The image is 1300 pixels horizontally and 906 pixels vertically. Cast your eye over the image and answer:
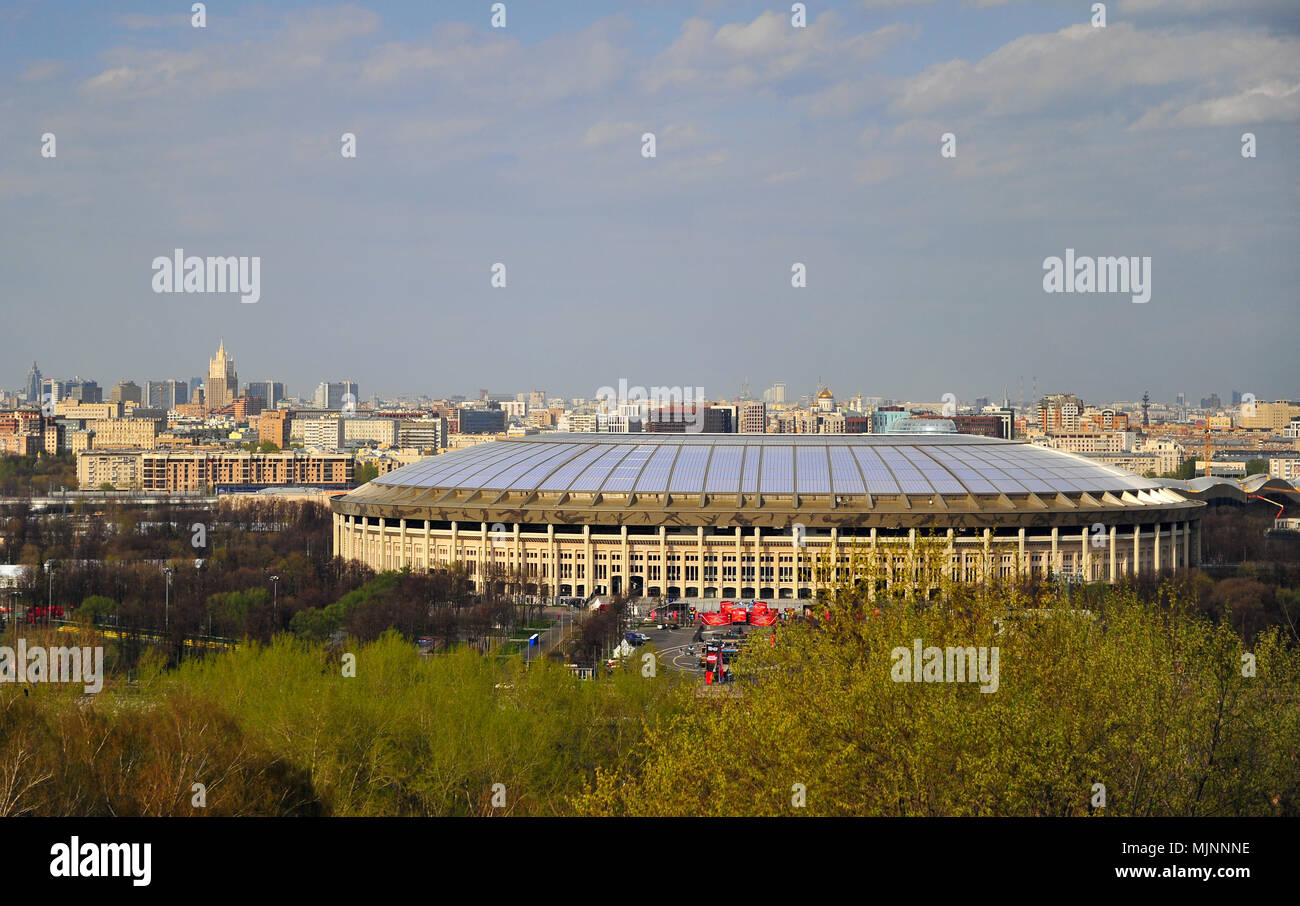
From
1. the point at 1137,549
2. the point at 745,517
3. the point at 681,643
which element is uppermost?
the point at 745,517

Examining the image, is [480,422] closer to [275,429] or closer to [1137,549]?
[275,429]

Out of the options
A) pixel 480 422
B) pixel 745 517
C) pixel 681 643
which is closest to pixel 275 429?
pixel 480 422

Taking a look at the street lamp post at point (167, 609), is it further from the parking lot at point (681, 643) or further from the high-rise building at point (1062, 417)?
the high-rise building at point (1062, 417)

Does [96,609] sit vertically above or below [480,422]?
below

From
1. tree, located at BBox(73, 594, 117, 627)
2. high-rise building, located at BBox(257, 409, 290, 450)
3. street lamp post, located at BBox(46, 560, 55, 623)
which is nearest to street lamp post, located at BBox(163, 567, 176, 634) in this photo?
tree, located at BBox(73, 594, 117, 627)

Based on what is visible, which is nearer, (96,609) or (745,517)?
(96,609)
